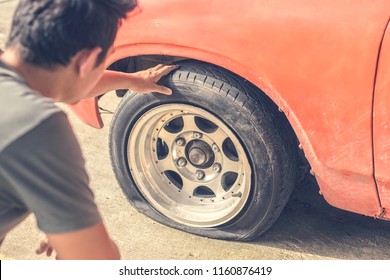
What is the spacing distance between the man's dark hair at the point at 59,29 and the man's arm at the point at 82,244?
421 mm

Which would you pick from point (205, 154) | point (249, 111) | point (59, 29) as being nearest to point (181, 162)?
point (205, 154)

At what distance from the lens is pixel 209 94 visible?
286 cm

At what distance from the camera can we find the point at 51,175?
1.43m

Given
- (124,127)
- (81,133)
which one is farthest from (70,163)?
(81,133)

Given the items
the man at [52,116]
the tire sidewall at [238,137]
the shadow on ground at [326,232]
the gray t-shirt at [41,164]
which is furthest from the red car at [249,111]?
the gray t-shirt at [41,164]

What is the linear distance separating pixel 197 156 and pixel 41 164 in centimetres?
177

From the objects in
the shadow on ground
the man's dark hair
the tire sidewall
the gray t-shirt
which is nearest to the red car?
the tire sidewall

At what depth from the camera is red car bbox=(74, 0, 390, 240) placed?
2.51 m

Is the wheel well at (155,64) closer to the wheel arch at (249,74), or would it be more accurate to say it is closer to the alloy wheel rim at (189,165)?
the wheel arch at (249,74)

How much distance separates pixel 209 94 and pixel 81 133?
1.52m

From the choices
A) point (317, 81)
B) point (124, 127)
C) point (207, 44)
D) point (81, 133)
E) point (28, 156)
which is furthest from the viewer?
point (81, 133)

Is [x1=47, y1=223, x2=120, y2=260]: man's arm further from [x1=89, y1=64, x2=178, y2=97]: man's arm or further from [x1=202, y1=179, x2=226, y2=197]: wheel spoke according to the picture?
[x1=202, y1=179, x2=226, y2=197]: wheel spoke

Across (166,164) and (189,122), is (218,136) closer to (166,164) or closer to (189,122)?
(189,122)

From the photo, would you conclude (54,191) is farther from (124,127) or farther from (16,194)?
(124,127)
